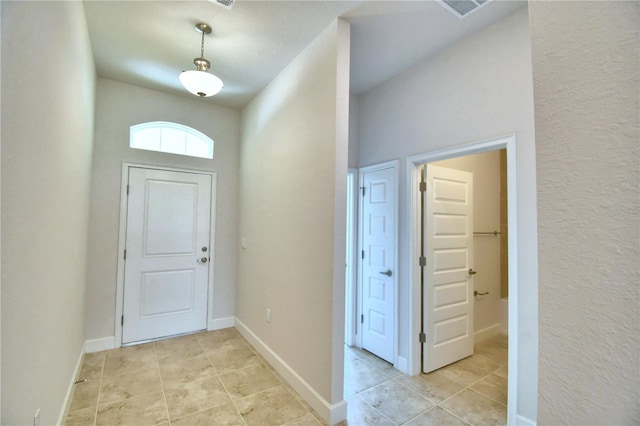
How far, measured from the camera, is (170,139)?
358 centimetres

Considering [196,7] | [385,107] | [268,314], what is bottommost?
[268,314]

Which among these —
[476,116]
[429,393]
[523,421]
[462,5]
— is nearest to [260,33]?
[462,5]

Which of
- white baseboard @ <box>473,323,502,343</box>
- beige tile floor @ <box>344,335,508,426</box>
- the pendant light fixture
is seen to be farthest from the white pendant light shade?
white baseboard @ <box>473,323,502,343</box>

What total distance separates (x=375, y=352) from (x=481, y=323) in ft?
5.03

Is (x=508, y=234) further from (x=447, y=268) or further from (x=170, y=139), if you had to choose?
(x=170, y=139)

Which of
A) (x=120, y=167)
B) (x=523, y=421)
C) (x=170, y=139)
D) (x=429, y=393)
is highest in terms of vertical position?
(x=170, y=139)

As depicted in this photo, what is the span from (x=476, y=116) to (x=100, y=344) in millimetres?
4332

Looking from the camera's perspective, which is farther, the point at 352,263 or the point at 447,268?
the point at 352,263

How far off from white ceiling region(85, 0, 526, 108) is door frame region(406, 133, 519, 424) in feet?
3.09

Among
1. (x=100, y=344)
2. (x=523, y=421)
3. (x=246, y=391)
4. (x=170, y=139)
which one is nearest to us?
(x=523, y=421)

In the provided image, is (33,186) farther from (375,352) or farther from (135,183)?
(375,352)

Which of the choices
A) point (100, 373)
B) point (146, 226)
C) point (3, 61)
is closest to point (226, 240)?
point (146, 226)

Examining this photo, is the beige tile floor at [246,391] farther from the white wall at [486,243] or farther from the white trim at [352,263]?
the white wall at [486,243]

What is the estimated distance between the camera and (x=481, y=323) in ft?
11.8
